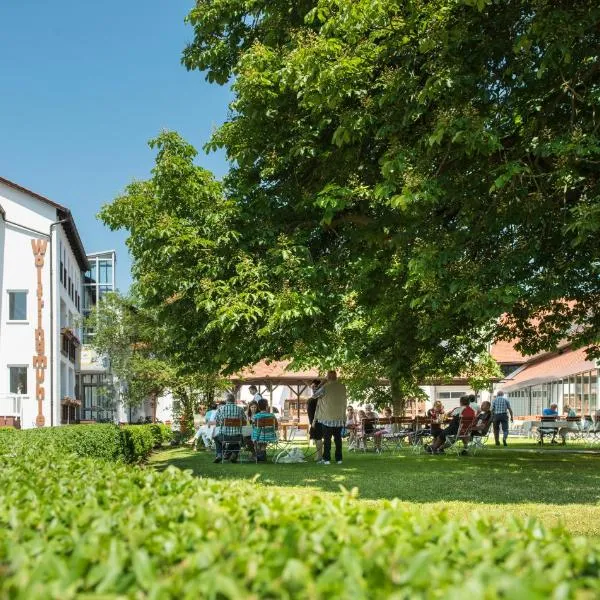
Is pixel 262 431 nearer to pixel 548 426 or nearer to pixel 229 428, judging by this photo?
pixel 229 428

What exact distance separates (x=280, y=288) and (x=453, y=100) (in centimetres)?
427

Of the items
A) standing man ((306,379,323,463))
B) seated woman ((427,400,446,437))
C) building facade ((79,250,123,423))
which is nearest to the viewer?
standing man ((306,379,323,463))

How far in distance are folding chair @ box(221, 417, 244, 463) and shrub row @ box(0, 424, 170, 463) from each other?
2.10m

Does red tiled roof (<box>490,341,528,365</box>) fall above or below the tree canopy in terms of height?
below

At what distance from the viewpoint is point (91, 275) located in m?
74.2

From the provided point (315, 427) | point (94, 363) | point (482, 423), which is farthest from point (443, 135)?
point (94, 363)

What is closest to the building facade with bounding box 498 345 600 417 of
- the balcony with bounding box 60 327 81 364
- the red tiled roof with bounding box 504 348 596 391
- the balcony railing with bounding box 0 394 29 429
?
the red tiled roof with bounding box 504 348 596 391

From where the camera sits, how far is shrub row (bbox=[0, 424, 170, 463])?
1001cm

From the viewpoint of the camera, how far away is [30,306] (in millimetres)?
38156

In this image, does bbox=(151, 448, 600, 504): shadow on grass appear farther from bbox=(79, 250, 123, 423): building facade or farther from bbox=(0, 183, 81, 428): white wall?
bbox=(79, 250, 123, 423): building facade

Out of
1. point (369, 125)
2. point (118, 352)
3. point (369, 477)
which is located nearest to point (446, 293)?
point (369, 125)

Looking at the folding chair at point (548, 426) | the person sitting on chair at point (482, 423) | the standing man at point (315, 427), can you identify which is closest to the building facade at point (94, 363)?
the folding chair at point (548, 426)

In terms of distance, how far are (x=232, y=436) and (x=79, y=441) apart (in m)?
7.96

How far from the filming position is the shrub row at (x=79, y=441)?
32.8 ft
